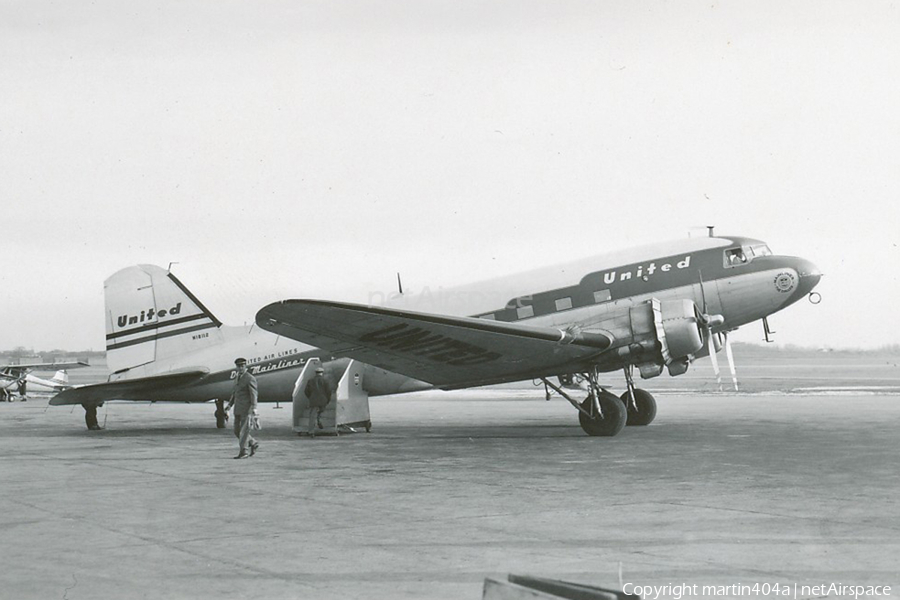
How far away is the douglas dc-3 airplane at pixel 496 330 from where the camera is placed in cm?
1711

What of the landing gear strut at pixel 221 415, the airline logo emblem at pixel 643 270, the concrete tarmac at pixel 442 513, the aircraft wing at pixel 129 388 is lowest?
the concrete tarmac at pixel 442 513

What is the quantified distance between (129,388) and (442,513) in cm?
1346

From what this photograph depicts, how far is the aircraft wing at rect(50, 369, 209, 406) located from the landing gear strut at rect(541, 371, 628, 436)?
28.8 ft

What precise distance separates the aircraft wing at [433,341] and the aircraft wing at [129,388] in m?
4.65

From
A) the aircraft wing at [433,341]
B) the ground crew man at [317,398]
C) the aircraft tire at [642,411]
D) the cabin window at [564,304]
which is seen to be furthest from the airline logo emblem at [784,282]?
the ground crew man at [317,398]

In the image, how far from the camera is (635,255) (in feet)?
62.9

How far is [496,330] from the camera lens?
16703mm

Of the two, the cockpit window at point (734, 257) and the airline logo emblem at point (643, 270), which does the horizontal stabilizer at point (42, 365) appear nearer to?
the airline logo emblem at point (643, 270)

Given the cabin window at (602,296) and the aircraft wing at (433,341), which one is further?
the cabin window at (602,296)

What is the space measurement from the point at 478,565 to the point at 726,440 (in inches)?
437

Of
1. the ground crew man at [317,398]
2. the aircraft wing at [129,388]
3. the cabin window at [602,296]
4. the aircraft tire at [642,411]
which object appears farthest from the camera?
the aircraft tire at [642,411]

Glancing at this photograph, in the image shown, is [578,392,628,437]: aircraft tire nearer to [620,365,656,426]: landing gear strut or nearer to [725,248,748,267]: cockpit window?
[620,365,656,426]: landing gear strut

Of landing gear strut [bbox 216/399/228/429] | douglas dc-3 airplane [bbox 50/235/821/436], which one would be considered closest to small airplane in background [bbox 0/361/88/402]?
douglas dc-3 airplane [bbox 50/235/821/436]

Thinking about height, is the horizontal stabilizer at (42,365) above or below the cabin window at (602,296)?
above
